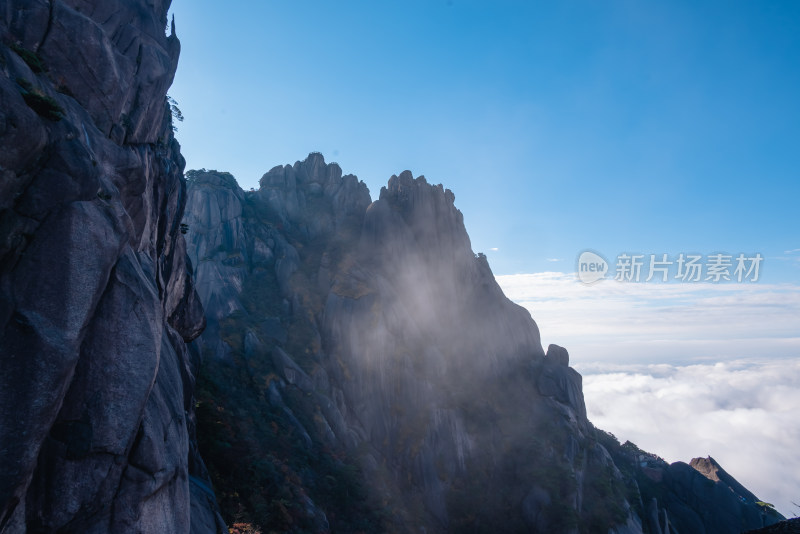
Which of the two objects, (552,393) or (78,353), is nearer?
(78,353)

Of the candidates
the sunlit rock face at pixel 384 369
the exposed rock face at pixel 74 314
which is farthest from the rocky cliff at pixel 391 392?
the exposed rock face at pixel 74 314

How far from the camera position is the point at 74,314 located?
36.3 feet

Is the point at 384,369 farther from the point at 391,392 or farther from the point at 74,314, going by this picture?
the point at 74,314

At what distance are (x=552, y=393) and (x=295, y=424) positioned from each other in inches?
1563

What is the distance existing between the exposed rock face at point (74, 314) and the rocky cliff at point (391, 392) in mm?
15607

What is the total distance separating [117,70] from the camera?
58.0ft

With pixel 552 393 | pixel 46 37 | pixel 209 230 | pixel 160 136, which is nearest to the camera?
pixel 46 37

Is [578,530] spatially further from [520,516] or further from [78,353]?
[78,353]

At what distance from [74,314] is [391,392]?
4573cm

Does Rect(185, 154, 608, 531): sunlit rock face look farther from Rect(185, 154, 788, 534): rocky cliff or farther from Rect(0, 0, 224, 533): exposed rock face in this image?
Rect(0, 0, 224, 533): exposed rock face

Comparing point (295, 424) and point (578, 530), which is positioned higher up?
point (295, 424)

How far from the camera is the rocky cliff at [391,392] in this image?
1485 inches

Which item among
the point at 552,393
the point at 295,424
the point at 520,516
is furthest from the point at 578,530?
the point at 295,424

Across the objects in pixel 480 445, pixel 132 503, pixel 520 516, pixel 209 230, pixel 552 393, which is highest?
pixel 209 230
